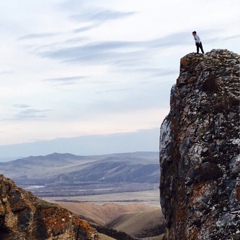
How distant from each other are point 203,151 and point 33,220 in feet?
29.2

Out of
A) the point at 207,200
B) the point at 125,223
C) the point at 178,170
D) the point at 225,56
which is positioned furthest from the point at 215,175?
the point at 125,223

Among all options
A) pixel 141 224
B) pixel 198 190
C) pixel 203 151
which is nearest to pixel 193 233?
pixel 198 190

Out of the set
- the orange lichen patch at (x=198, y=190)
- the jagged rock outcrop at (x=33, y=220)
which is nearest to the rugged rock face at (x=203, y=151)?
the orange lichen patch at (x=198, y=190)

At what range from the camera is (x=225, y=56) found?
28109 millimetres

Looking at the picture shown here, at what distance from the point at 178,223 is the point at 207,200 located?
7.05 ft

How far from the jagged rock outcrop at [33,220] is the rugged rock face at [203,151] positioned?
5.26 m

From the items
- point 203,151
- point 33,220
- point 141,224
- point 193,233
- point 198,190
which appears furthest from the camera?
point 141,224

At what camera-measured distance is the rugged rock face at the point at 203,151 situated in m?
21.6

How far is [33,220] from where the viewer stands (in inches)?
746

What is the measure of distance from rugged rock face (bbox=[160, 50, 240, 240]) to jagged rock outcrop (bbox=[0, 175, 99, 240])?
207 inches


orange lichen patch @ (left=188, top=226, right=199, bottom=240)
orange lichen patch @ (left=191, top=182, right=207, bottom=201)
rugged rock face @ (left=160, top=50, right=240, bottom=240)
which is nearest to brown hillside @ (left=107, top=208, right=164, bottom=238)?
rugged rock face @ (left=160, top=50, right=240, bottom=240)

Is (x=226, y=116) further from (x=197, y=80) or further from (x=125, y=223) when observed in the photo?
(x=125, y=223)

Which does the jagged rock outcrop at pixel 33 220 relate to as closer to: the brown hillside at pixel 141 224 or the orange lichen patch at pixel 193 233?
the orange lichen patch at pixel 193 233

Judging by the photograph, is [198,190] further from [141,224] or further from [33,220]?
[141,224]
